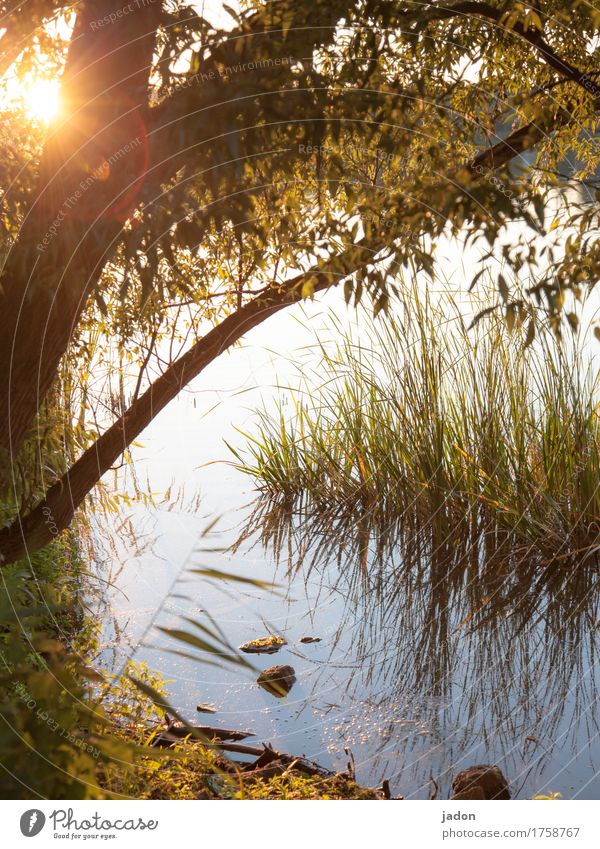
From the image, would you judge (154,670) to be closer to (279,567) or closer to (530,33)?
(279,567)

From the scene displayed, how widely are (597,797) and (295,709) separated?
982 mm

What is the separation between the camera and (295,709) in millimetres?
2736

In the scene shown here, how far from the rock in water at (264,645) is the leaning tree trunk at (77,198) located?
1.45m

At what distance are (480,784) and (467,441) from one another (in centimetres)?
211

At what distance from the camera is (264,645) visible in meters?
3.19

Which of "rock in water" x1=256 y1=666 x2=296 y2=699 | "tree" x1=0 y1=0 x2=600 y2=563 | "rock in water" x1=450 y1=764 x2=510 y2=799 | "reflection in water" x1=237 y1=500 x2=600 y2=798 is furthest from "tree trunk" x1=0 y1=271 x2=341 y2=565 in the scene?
"rock in water" x1=450 y1=764 x2=510 y2=799

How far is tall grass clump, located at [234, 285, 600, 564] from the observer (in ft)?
12.6

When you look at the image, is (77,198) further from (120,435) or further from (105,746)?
(105,746)

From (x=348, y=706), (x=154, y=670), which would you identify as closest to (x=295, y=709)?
(x=348, y=706)

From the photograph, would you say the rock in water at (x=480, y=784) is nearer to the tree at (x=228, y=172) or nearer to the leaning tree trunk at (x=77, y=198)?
the tree at (x=228, y=172)

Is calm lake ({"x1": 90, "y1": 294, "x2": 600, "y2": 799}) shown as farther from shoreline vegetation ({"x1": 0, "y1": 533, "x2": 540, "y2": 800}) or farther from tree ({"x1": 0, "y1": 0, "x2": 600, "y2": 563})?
tree ({"x1": 0, "y1": 0, "x2": 600, "y2": 563})

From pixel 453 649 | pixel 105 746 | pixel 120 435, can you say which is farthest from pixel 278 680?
pixel 105 746

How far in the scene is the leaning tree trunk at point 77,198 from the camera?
1892mm

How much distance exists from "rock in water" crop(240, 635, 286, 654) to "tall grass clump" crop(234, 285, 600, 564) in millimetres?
1167
